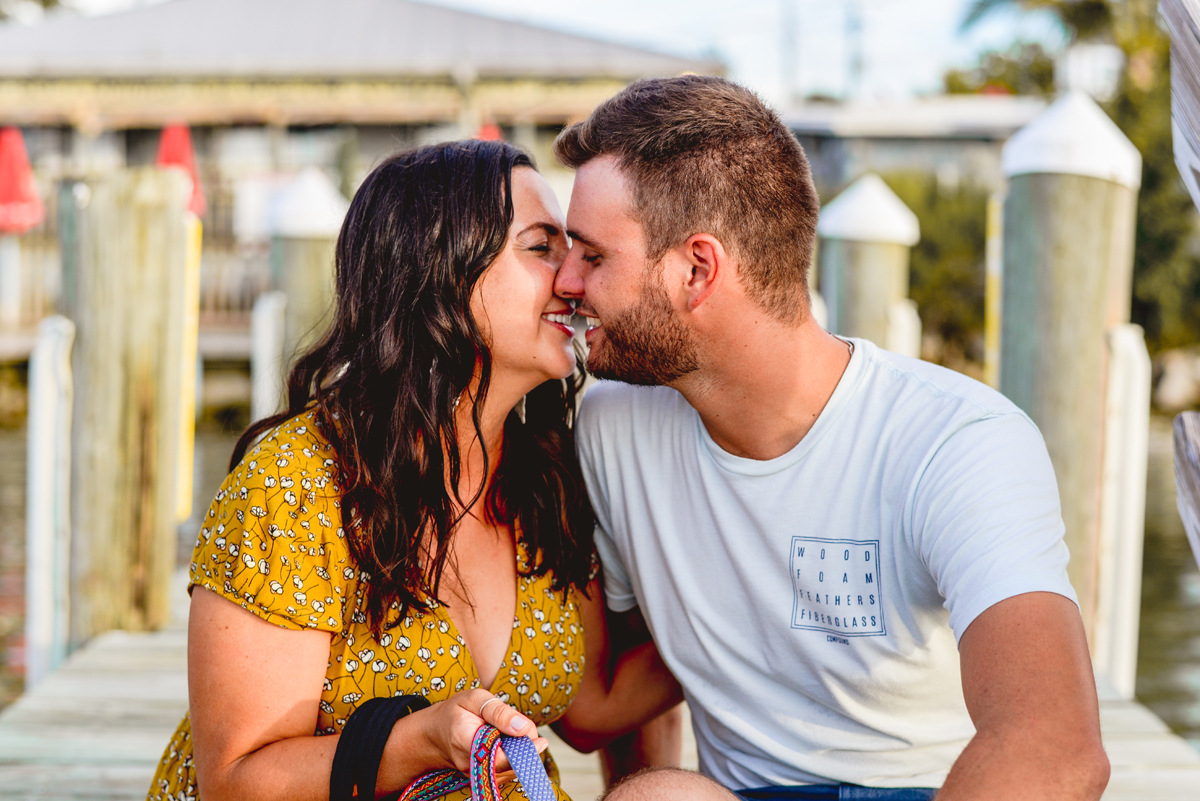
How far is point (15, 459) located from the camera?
→ 9.52 meters

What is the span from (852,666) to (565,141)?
3.62 ft

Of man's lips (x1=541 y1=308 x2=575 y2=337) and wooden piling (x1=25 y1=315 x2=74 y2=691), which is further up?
man's lips (x1=541 y1=308 x2=575 y2=337)

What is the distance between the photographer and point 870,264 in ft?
15.6

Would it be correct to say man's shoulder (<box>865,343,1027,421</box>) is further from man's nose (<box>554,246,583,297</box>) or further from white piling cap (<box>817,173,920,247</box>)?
white piling cap (<box>817,173,920,247</box>)

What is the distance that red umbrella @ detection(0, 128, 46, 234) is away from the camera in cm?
1059

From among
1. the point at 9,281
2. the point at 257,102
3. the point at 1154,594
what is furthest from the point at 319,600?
the point at 257,102

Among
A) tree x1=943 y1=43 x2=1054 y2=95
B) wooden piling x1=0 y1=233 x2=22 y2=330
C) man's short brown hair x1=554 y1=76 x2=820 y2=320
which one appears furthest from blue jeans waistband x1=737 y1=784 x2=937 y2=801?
tree x1=943 y1=43 x2=1054 y2=95

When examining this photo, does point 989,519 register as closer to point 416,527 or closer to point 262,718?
point 416,527

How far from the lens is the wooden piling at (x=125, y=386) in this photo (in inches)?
147

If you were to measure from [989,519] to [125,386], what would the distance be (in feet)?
9.98

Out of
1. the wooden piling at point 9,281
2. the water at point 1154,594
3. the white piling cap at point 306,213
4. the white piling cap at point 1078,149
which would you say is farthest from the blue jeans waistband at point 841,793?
the wooden piling at point 9,281

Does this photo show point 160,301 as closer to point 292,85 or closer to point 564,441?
point 564,441

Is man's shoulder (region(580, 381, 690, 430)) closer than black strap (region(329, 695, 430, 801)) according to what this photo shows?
No

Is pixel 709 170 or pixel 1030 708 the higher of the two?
pixel 709 170
